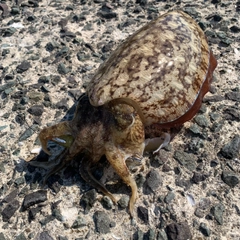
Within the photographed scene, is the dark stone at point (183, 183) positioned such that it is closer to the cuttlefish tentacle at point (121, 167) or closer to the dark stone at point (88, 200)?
the cuttlefish tentacle at point (121, 167)

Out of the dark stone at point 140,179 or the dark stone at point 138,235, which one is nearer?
the dark stone at point 138,235

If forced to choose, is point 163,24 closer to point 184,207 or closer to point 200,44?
point 200,44

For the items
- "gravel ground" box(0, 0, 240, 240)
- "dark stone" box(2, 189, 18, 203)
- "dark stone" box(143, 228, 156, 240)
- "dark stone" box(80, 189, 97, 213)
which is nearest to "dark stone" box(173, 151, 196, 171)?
"gravel ground" box(0, 0, 240, 240)

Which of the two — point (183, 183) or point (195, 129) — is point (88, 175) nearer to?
point (183, 183)

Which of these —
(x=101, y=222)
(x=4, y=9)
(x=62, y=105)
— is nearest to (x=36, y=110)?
(x=62, y=105)

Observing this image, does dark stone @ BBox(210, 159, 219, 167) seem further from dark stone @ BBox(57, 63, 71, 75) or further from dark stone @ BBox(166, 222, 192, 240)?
dark stone @ BBox(57, 63, 71, 75)

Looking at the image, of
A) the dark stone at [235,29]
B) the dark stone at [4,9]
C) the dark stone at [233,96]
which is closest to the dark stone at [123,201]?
the dark stone at [233,96]
